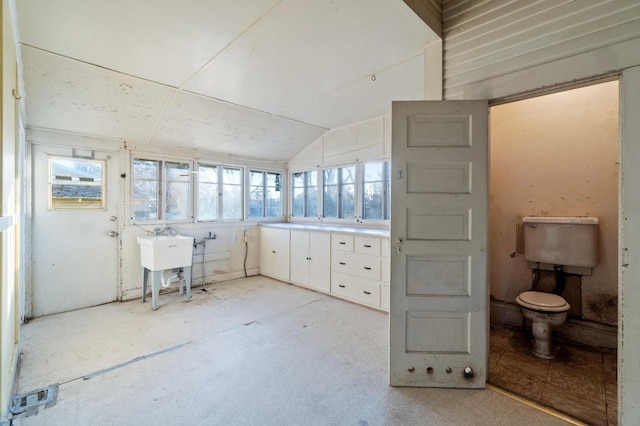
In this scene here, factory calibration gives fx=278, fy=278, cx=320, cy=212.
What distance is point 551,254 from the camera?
2.58 metres

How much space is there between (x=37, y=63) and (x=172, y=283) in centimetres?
294

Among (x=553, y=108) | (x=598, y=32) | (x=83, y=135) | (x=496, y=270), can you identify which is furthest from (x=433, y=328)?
(x=83, y=135)

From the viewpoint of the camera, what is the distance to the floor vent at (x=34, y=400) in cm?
171

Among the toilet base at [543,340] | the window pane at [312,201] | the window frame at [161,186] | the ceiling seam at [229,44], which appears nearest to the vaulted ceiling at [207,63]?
the ceiling seam at [229,44]

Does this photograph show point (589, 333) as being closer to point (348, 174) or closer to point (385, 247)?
point (385, 247)

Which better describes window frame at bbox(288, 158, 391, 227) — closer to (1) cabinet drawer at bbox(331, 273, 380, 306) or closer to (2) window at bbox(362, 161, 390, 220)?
(2) window at bbox(362, 161, 390, 220)

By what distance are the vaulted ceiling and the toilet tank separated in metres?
1.78

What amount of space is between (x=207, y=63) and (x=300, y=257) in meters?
2.81

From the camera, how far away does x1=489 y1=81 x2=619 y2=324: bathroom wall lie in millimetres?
2426

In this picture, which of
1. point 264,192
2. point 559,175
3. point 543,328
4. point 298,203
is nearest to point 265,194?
point 264,192

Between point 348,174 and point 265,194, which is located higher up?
point 348,174

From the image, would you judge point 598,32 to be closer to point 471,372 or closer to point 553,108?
point 553,108

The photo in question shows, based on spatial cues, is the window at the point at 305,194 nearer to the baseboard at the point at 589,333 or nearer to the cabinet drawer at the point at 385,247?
the cabinet drawer at the point at 385,247

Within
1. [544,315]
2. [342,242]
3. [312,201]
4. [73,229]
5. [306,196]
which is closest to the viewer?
[544,315]
